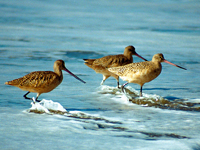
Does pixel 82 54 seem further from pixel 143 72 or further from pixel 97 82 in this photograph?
pixel 143 72

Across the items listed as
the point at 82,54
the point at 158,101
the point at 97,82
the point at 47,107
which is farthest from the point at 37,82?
the point at 82,54

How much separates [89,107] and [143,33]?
396 inches

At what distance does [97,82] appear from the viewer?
8516 mm

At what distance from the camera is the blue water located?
477 cm

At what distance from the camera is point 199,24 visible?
18328 millimetres

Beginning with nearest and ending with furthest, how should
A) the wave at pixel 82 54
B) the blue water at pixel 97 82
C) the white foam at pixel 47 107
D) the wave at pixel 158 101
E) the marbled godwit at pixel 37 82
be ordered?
1. the blue water at pixel 97 82
2. the white foam at pixel 47 107
3. the marbled godwit at pixel 37 82
4. the wave at pixel 158 101
5. the wave at pixel 82 54

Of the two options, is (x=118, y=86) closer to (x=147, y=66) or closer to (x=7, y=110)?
(x=147, y=66)

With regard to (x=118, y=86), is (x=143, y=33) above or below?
above

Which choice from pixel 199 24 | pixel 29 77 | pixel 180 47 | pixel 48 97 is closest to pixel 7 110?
pixel 29 77

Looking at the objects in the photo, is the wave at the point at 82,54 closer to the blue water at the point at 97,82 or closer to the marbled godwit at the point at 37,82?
the blue water at the point at 97,82

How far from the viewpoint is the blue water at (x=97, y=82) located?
4.77m

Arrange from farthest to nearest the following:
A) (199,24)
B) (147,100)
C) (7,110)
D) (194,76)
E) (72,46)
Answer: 1. (199,24)
2. (72,46)
3. (194,76)
4. (147,100)
5. (7,110)

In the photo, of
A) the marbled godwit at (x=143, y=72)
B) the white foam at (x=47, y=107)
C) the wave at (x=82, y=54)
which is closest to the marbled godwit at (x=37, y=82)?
the white foam at (x=47, y=107)

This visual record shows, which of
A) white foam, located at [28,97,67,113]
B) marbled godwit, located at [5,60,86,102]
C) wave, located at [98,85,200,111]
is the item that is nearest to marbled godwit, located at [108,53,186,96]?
wave, located at [98,85,200,111]
